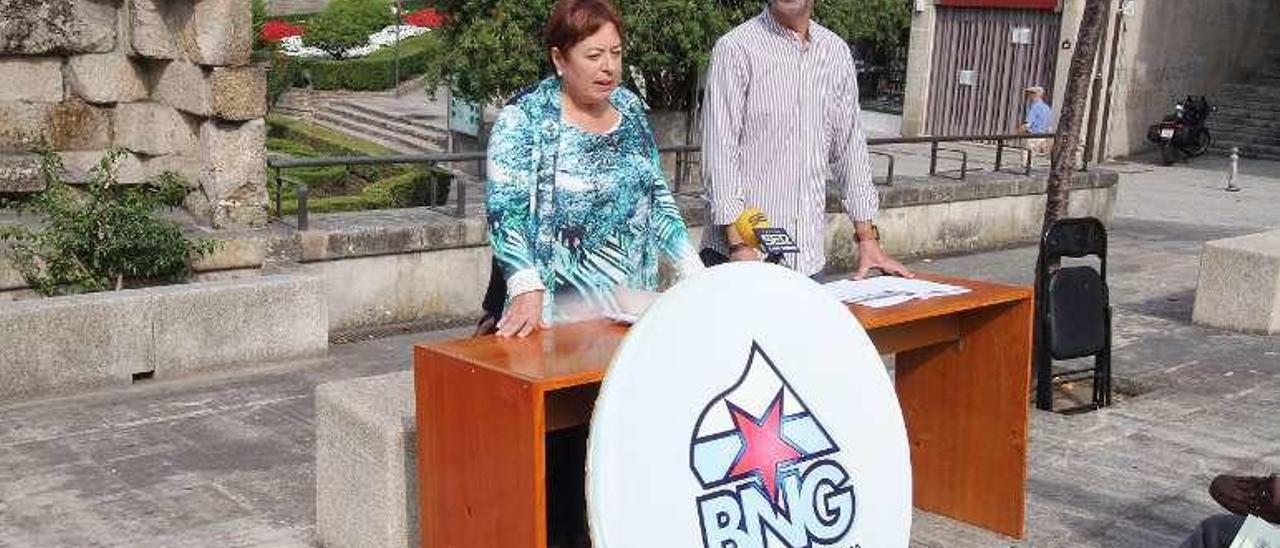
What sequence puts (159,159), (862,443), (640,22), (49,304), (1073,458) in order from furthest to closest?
(640,22) < (159,159) < (49,304) < (1073,458) < (862,443)

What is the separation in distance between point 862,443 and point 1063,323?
3636 millimetres

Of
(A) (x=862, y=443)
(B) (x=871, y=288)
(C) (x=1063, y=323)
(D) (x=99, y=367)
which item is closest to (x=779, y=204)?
(B) (x=871, y=288)

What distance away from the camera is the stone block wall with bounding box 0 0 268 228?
7930 mm

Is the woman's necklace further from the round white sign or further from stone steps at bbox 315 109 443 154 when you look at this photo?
stone steps at bbox 315 109 443 154

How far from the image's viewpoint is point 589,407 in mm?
3607

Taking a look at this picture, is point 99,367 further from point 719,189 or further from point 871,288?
point 871,288

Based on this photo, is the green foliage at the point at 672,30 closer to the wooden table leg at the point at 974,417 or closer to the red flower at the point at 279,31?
the wooden table leg at the point at 974,417

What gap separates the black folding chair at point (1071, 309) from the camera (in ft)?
22.0

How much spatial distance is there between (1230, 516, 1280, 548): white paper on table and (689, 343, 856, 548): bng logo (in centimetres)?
104

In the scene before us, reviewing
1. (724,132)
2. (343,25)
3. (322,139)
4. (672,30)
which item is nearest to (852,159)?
(724,132)

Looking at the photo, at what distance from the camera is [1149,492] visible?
18.4 ft

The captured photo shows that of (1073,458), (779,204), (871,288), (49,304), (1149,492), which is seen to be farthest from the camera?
(49,304)

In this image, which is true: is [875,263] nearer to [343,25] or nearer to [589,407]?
[589,407]

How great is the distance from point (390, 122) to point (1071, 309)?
76.6 feet
